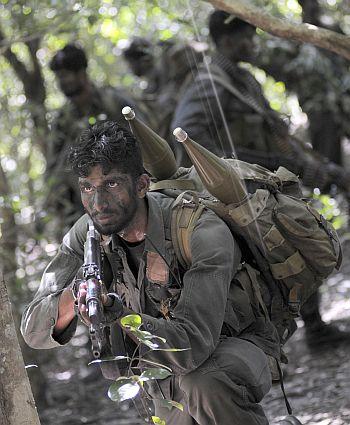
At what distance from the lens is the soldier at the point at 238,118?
5.54m

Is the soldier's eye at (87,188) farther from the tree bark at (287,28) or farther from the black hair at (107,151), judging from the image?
the tree bark at (287,28)

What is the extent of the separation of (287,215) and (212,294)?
477 millimetres

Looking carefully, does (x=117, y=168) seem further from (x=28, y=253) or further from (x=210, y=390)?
(x=28, y=253)

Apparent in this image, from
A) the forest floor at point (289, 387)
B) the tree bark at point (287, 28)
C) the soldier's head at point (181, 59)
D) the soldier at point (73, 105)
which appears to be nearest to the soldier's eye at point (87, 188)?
the tree bark at point (287, 28)

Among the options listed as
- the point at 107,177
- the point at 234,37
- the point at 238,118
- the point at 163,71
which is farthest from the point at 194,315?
the point at 163,71

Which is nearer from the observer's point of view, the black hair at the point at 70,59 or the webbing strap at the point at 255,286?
the webbing strap at the point at 255,286

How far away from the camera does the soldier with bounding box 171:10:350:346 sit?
554cm

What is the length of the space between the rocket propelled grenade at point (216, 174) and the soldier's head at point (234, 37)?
277 centimetres

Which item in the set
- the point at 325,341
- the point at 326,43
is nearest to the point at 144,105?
the point at 325,341

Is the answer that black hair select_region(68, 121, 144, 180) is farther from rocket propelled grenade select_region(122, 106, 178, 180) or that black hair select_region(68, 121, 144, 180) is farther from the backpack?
the backpack

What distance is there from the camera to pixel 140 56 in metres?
9.09

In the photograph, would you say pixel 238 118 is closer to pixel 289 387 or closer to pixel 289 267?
pixel 289 387

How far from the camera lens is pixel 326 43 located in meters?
4.09

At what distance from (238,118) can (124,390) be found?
3.44 meters
